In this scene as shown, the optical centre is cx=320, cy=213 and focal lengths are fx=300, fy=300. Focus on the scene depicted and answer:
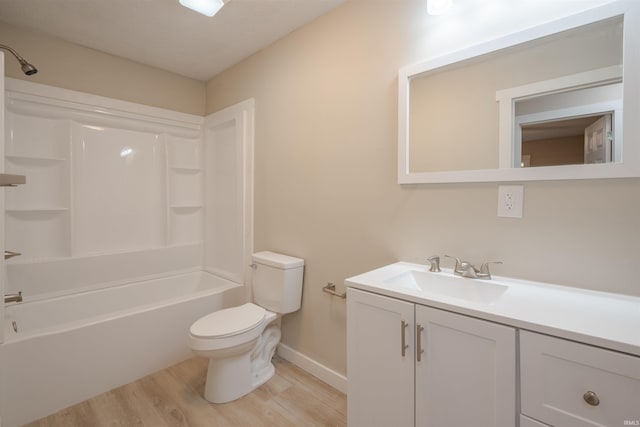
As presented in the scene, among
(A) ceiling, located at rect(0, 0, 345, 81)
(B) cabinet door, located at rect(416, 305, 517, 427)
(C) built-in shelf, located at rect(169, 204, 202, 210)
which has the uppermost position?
(A) ceiling, located at rect(0, 0, 345, 81)

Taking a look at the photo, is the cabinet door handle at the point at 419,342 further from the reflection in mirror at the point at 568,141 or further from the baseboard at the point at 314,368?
the baseboard at the point at 314,368

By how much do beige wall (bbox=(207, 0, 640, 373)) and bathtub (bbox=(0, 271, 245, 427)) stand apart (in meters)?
0.84

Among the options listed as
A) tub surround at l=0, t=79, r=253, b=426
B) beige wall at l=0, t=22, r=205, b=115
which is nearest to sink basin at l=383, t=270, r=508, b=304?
tub surround at l=0, t=79, r=253, b=426

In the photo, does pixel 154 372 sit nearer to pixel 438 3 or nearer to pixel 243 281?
pixel 243 281

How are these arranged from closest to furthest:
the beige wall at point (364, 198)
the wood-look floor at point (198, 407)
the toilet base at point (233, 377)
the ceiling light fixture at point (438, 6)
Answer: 1. the beige wall at point (364, 198)
2. the ceiling light fixture at point (438, 6)
3. the wood-look floor at point (198, 407)
4. the toilet base at point (233, 377)

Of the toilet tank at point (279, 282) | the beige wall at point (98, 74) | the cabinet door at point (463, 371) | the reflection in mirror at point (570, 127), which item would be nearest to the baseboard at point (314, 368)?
the toilet tank at point (279, 282)

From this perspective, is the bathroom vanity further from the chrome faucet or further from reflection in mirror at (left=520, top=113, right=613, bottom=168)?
reflection in mirror at (left=520, top=113, right=613, bottom=168)

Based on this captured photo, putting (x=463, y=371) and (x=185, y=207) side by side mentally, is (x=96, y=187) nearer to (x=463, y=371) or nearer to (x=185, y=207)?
(x=185, y=207)

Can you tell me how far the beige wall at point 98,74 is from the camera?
7.22 feet

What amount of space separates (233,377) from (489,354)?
150cm

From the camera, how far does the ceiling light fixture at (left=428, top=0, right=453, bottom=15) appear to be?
4.55ft

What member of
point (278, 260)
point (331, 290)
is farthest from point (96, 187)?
point (331, 290)

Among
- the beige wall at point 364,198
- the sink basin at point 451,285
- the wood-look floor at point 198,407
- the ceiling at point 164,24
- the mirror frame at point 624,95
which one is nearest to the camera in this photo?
the mirror frame at point 624,95

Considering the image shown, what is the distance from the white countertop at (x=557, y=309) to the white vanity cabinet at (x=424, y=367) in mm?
35
